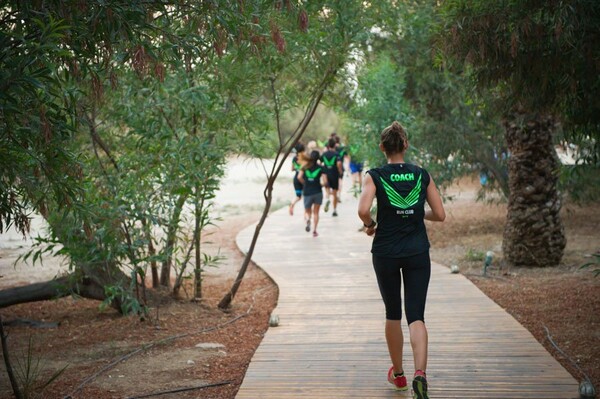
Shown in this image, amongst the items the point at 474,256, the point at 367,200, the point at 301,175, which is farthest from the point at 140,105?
the point at 301,175

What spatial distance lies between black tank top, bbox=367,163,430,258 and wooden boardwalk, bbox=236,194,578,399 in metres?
1.12

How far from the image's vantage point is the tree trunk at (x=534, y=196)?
1130cm

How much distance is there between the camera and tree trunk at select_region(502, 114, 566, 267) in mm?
11297

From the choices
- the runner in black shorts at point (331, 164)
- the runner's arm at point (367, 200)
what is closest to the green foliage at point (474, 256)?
the runner in black shorts at point (331, 164)

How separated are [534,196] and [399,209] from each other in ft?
22.8

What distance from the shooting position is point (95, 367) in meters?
6.92

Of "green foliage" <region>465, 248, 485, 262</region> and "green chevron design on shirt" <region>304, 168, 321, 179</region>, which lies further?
"green chevron design on shirt" <region>304, 168, 321, 179</region>

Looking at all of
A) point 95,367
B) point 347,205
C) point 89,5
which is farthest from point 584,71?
point 347,205

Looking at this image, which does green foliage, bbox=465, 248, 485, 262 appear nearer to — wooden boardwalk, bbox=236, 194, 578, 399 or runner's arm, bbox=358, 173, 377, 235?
wooden boardwalk, bbox=236, 194, 578, 399

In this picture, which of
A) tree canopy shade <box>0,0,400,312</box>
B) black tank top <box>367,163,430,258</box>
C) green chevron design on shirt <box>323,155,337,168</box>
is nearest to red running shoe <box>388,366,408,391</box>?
black tank top <box>367,163,430,258</box>

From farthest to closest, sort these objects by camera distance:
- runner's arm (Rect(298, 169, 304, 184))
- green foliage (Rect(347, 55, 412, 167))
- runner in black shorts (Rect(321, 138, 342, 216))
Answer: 1. runner in black shorts (Rect(321, 138, 342, 216))
2. runner's arm (Rect(298, 169, 304, 184))
3. green foliage (Rect(347, 55, 412, 167))

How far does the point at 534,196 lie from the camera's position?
37.2 feet

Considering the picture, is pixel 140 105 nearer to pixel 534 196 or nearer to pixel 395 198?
pixel 395 198

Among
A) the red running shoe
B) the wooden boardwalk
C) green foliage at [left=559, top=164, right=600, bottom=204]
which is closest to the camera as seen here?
the red running shoe
